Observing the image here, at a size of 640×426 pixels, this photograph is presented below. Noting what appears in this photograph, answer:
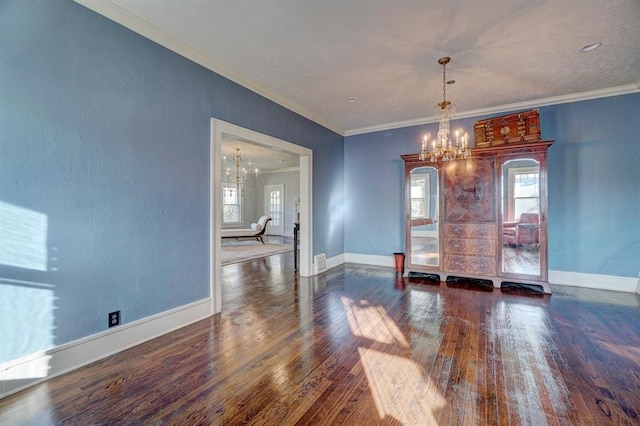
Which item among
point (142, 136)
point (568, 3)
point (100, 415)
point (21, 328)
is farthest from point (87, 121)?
point (568, 3)

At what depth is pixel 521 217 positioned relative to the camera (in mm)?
4105

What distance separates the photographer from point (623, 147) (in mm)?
3996

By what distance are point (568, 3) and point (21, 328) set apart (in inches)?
188

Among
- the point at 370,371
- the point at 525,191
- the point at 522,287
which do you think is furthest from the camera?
the point at 522,287

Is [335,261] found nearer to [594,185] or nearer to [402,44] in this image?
[402,44]

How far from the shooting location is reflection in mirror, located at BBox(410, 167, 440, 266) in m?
4.65

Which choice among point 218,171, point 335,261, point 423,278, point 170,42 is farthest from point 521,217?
point 170,42

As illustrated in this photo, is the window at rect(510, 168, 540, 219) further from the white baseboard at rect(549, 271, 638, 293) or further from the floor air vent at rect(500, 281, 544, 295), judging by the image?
the white baseboard at rect(549, 271, 638, 293)

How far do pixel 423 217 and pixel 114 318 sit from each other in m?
4.34

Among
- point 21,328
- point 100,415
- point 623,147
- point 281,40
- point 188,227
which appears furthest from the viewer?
point 623,147

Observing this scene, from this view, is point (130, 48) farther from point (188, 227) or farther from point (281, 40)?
point (188, 227)

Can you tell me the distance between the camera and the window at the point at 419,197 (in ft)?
15.5

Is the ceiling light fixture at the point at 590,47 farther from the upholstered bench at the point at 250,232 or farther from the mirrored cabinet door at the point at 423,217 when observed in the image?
the upholstered bench at the point at 250,232

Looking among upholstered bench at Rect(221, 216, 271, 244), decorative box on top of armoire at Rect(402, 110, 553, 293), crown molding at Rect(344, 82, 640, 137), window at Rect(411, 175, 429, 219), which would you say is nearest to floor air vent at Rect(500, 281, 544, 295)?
decorative box on top of armoire at Rect(402, 110, 553, 293)
